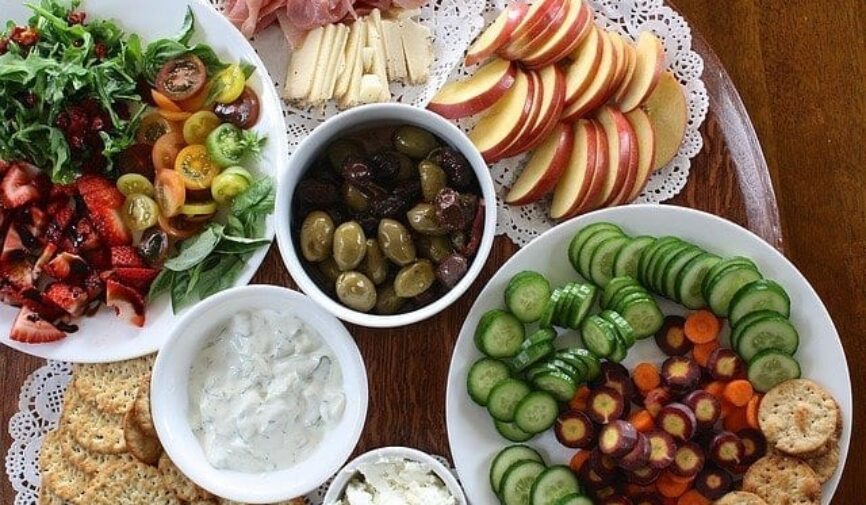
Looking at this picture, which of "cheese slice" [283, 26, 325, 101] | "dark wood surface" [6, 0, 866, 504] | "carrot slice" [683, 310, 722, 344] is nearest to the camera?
"carrot slice" [683, 310, 722, 344]

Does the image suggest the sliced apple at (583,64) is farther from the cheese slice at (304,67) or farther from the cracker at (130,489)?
the cracker at (130,489)

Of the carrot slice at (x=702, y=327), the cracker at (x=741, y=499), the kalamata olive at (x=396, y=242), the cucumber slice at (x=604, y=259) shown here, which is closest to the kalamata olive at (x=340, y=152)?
the kalamata olive at (x=396, y=242)

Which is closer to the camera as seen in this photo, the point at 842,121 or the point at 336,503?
the point at 336,503

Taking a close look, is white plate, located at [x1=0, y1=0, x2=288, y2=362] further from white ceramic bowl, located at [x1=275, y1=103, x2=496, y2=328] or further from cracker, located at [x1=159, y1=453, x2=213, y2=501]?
cracker, located at [x1=159, y1=453, x2=213, y2=501]

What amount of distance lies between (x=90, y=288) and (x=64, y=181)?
20cm

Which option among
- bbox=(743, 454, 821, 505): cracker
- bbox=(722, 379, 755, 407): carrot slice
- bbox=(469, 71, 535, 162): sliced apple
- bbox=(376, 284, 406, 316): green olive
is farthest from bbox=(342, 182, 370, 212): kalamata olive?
bbox=(743, 454, 821, 505): cracker

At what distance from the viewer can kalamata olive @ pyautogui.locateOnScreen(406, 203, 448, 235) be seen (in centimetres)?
156

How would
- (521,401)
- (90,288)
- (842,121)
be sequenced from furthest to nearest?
(842,121), (90,288), (521,401)

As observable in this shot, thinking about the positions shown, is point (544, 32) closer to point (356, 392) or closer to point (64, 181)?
point (356, 392)

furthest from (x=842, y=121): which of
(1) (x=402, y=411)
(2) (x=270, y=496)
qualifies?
(2) (x=270, y=496)

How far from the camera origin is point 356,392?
1632mm

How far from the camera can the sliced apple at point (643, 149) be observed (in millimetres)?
Answer: 1690

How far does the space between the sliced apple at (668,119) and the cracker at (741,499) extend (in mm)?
592

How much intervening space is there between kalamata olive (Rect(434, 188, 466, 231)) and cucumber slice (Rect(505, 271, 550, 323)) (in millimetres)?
158
